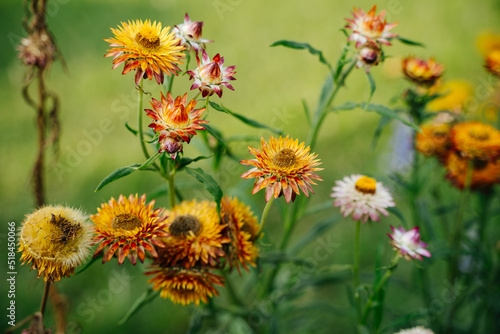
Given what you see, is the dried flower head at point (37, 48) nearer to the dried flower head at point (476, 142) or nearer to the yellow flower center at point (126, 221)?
the yellow flower center at point (126, 221)

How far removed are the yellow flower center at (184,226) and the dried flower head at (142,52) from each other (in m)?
0.33

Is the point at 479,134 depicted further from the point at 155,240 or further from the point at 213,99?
the point at 213,99

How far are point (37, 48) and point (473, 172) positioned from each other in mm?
1464

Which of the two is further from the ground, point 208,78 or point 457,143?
point 457,143

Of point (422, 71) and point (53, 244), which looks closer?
point (53, 244)

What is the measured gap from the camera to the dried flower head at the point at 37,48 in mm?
1366

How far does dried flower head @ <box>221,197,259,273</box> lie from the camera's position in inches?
45.0

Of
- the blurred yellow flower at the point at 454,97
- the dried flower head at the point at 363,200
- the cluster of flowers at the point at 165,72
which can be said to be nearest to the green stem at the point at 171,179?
the cluster of flowers at the point at 165,72

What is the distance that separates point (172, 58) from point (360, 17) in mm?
529

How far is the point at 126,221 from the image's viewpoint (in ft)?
3.34

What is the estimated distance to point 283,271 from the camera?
2105 mm

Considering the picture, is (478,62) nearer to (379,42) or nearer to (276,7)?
(276,7)

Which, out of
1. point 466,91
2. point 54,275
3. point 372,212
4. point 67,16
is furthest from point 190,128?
point 67,16

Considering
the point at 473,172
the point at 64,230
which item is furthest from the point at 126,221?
the point at 473,172
